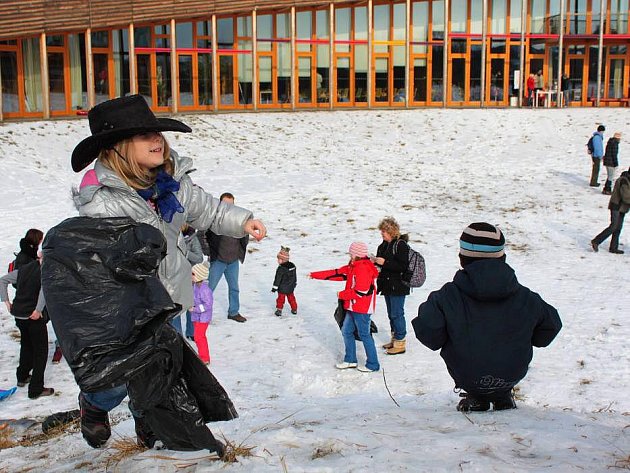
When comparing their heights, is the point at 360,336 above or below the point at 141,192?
below

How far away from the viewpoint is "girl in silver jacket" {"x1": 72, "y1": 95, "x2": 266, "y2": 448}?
12.0ft

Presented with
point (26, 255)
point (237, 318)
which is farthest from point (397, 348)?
point (26, 255)

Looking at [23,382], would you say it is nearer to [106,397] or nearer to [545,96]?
[106,397]

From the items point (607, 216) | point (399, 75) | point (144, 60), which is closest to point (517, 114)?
point (399, 75)

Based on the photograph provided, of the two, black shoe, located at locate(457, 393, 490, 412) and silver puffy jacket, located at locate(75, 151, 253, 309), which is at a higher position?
silver puffy jacket, located at locate(75, 151, 253, 309)

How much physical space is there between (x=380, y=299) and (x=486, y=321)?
7.23 meters

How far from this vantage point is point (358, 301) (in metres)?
8.02

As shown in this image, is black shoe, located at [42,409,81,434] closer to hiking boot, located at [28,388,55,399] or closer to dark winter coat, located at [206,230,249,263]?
hiking boot, located at [28,388,55,399]

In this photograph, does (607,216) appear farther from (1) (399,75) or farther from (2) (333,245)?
(1) (399,75)

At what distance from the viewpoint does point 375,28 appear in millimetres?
31797

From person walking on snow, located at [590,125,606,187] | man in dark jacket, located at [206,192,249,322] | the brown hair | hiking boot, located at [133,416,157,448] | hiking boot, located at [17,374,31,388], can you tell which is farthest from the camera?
person walking on snow, located at [590,125,606,187]

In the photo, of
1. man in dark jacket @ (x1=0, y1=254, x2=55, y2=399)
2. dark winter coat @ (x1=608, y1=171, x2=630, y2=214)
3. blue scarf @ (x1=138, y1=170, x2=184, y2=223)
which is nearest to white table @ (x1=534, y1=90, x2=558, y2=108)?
dark winter coat @ (x1=608, y1=171, x2=630, y2=214)

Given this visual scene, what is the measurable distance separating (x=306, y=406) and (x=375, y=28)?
2796 centimetres

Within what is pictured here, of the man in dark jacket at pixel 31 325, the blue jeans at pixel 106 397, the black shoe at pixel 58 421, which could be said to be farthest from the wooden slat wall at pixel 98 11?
the blue jeans at pixel 106 397
